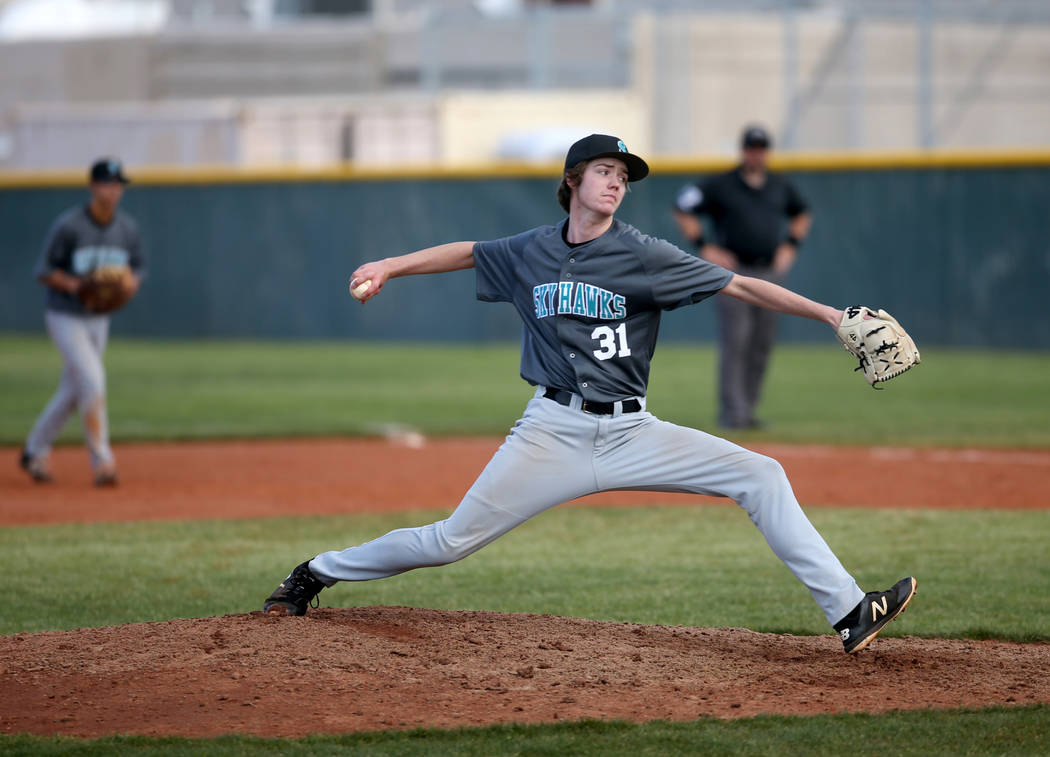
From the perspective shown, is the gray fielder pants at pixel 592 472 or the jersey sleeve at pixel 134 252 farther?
the jersey sleeve at pixel 134 252

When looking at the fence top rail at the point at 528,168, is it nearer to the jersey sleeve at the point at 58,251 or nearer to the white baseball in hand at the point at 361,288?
the jersey sleeve at the point at 58,251

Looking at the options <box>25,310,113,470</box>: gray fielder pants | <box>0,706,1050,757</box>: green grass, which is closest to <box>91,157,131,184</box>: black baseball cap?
<box>25,310,113,470</box>: gray fielder pants

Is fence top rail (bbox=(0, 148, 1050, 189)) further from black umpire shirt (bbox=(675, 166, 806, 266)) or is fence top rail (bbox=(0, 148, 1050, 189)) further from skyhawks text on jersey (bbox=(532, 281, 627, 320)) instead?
skyhawks text on jersey (bbox=(532, 281, 627, 320))

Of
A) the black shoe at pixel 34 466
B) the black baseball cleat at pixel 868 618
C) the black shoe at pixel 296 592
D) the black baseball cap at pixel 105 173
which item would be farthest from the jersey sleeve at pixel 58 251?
the black baseball cleat at pixel 868 618

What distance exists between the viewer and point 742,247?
11492 millimetres

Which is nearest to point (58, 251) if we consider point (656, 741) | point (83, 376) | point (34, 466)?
point (83, 376)

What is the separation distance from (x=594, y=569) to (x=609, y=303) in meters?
2.37

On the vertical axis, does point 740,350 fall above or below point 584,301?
below

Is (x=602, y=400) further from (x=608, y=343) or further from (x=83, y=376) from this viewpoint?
(x=83, y=376)

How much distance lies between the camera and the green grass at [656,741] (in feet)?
13.3

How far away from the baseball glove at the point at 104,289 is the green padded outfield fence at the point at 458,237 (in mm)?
10883

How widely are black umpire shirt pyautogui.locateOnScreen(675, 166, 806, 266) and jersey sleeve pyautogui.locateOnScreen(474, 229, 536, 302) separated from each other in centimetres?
644

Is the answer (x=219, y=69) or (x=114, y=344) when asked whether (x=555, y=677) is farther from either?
(x=219, y=69)

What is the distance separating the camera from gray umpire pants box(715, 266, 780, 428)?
446 inches
